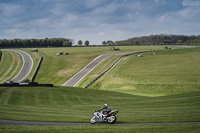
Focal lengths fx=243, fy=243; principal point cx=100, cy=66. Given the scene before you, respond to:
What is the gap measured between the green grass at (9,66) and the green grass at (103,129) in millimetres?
62869

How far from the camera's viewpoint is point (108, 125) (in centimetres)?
2267

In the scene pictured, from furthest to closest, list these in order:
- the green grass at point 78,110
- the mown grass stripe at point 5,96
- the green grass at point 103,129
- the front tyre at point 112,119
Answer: the mown grass stripe at point 5,96 → the green grass at point 78,110 → the front tyre at point 112,119 → the green grass at point 103,129

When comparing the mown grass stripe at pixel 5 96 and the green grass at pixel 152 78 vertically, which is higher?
the mown grass stripe at pixel 5 96

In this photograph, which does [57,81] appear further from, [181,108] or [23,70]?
[181,108]

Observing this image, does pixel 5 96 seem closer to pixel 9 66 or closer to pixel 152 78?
pixel 152 78

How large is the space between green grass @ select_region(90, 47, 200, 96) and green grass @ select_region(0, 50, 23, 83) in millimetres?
36753

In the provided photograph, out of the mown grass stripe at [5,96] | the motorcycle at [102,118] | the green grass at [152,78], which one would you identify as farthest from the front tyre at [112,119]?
the green grass at [152,78]

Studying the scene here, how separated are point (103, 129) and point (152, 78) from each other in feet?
145

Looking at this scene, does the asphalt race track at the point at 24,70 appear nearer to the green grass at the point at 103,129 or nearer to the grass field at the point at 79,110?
the grass field at the point at 79,110

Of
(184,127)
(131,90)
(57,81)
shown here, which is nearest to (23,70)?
(57,81)

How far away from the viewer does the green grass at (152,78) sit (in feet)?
179

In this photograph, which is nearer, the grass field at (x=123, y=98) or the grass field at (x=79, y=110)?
the grass field at (x=123, y=98)

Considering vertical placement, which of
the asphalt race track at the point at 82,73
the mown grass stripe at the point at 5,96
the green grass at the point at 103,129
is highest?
the green grass at the point at 103,129

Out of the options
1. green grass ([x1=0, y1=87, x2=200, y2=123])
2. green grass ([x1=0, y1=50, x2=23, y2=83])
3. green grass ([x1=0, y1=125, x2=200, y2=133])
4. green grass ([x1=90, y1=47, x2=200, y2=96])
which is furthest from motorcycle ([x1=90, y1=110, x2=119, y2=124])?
green grass ([x1=0, y1=50, x2=23, y2=83])
